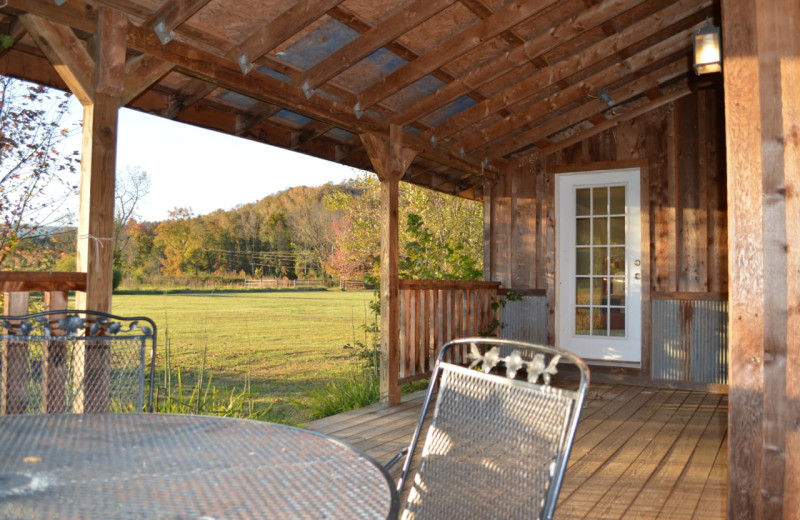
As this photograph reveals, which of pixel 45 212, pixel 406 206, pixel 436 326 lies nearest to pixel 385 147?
pixel 436 326

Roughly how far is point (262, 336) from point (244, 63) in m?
11.0

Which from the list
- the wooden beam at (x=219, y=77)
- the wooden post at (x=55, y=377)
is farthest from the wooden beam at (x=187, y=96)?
the wooden post at (x=55, y=377)

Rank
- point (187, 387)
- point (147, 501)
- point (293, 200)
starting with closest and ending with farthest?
point (147, 501) → point (187, 387) → point (293, 200)

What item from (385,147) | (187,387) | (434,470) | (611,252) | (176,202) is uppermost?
(176,202)

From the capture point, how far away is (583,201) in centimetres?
650

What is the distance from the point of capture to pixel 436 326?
5562 mm

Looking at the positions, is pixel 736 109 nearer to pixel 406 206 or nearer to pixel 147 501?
pixel 147 501

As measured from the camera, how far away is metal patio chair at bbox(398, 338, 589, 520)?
4.18 ft

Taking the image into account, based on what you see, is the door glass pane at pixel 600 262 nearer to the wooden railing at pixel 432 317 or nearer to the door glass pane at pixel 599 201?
the door glass pane at pixel 599 201

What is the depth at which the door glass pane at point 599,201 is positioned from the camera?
6.39 metres

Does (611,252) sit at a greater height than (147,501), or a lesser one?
greater

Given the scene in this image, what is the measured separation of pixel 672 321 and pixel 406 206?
7354mm

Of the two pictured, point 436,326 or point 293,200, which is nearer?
point 436,326

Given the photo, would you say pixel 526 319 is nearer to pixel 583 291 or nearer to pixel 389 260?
pixel 583 291
